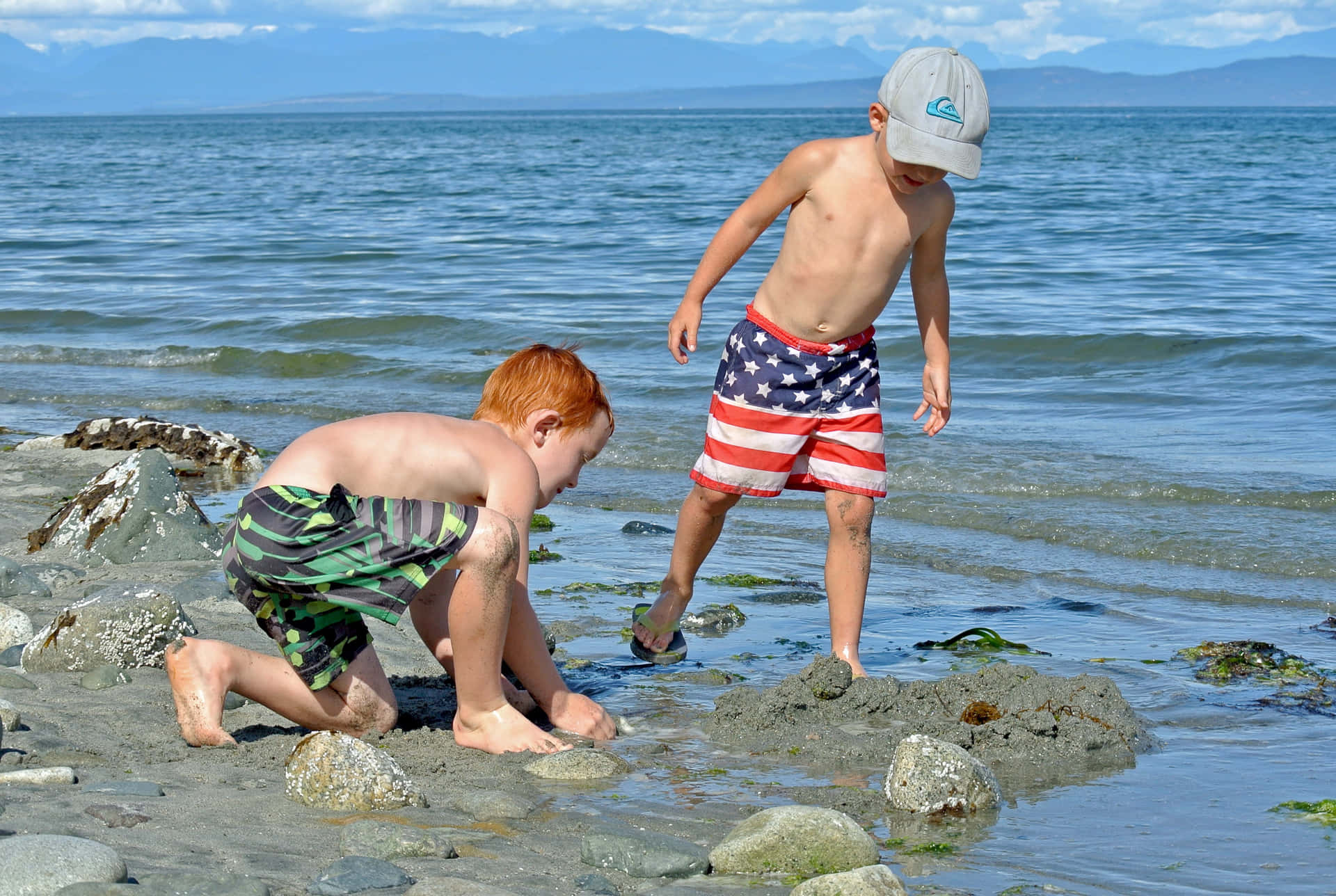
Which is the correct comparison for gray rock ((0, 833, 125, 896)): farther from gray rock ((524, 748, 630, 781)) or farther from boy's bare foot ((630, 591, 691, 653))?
boy's bare foot ((630, 591, 691, 653))

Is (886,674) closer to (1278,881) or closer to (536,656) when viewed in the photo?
(536,656)

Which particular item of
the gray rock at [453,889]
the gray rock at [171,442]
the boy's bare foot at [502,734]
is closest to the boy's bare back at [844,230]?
the boy's bare foot at [502,734]

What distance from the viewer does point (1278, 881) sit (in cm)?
239

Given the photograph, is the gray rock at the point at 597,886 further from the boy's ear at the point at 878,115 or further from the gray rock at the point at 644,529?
the gray rock at the point at 644,529

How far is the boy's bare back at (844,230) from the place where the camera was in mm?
3771

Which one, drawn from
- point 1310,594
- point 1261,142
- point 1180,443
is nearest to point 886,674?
point 1310,594

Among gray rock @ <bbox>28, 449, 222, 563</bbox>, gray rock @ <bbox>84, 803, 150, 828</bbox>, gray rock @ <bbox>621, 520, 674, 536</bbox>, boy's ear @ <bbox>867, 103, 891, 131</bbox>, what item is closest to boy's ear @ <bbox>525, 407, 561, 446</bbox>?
gray rock @ <bbox>84, 803, 150, 828</bbox>

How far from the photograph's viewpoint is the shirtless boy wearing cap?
3.77m

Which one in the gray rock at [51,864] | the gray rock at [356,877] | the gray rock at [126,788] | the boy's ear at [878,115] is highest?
the boy's ear at [878,115]

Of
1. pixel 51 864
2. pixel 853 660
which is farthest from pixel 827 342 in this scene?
pixel 51 864

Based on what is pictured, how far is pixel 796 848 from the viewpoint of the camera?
2396mm

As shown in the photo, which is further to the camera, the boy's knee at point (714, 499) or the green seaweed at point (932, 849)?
the boy's knee at point (714, 499)

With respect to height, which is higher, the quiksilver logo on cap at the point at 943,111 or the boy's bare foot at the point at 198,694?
the quiksilver logo on cap at the point at 943,111

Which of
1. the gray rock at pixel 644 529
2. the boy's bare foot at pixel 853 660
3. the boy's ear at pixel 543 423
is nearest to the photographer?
the boy's ear at pixel 543 423
